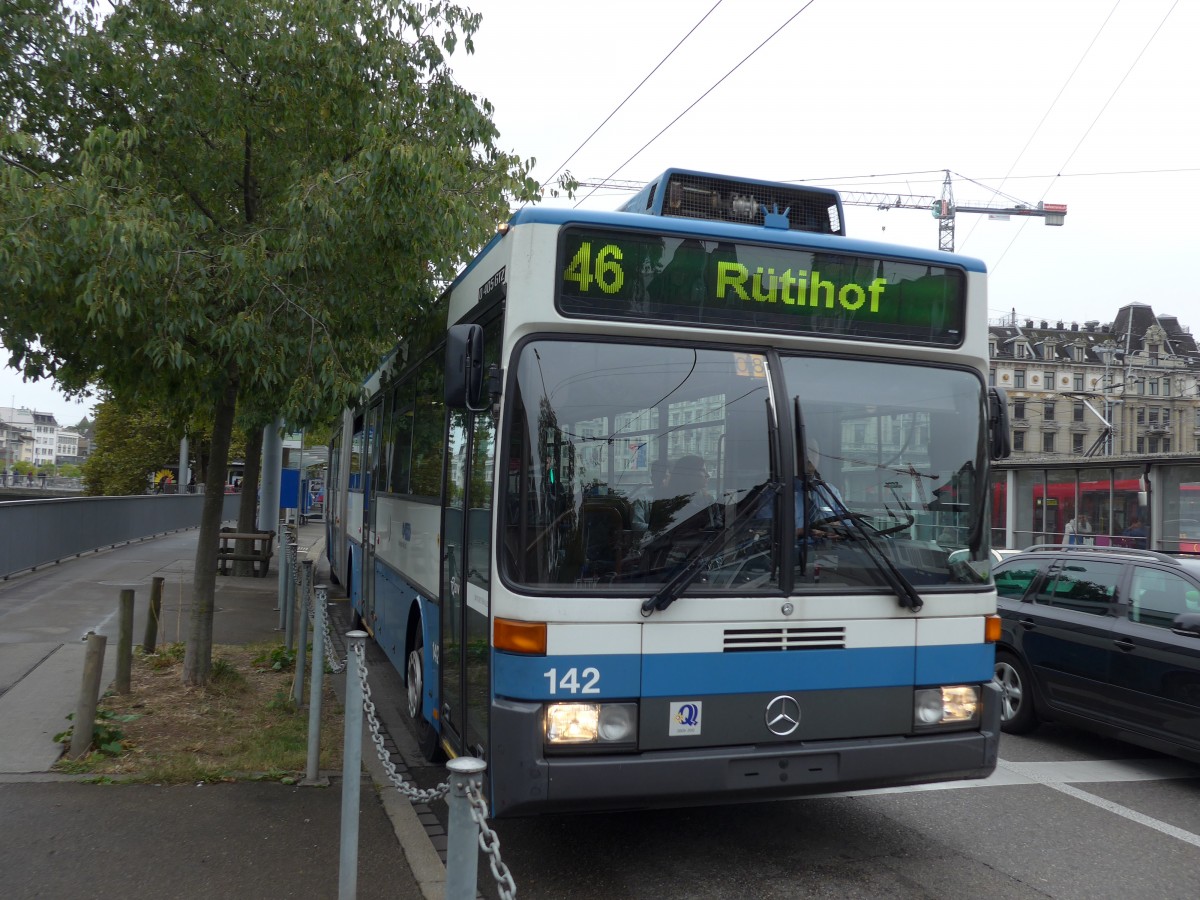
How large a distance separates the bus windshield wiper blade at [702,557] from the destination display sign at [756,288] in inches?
31.9

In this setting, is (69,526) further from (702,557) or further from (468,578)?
(702,557)

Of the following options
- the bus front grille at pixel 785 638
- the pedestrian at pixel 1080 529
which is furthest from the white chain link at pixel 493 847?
the pedestrian at pixel 1080 529

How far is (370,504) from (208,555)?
6.10 ft

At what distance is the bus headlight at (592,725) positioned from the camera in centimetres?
441

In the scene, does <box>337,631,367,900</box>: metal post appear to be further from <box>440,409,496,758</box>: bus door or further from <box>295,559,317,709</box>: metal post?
<box>295,559,317,709</box>: metal post

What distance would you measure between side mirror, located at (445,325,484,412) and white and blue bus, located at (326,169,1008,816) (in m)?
0.01

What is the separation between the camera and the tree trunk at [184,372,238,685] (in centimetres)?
843

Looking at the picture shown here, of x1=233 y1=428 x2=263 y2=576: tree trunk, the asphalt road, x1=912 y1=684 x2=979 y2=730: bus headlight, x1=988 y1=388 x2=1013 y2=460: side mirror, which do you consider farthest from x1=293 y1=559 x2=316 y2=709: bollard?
x1=233 y1=428 x2=263 y2=576: tree trunk

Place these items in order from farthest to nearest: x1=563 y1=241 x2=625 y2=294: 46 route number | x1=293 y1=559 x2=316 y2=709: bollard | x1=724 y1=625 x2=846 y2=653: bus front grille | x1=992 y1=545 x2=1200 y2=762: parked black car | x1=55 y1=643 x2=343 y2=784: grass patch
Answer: x1=293 y1=559 x2=316 y2=709: bollard
x1=992 y1=545 x2=1200 y2=762: parked black car
x1=55 y1=643 x2=343 y2=784: grass patch
x1=563 y1=241 x2=625 y2=294: 46 route number
x1=724 y1=625 x2=846 y2=653: bus front grille

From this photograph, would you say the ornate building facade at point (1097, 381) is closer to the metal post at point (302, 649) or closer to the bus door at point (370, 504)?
the bus door at point (370, 504)

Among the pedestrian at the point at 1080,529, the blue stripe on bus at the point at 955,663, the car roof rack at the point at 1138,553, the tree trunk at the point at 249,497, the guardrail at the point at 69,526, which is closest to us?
the blue stripe on bus at the point at 955,663

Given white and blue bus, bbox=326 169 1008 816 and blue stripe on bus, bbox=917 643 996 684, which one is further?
blue stripe on bus, bbox=917 643 996 684

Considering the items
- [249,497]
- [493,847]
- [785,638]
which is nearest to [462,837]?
[493,847]

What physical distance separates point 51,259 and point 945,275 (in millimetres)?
5262
